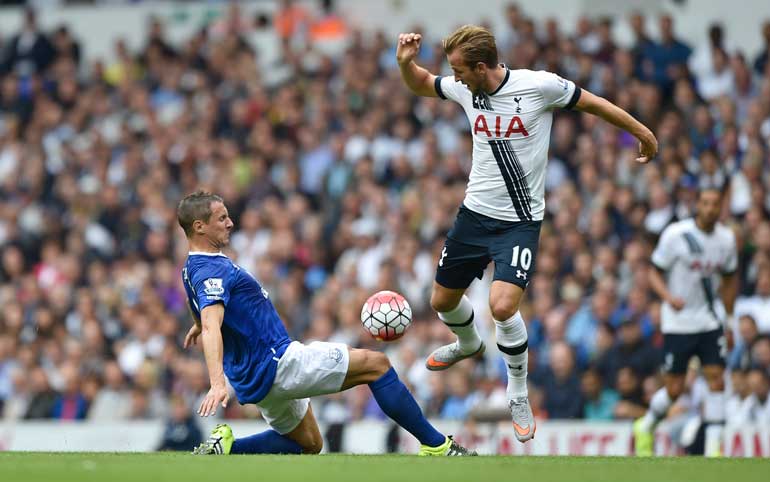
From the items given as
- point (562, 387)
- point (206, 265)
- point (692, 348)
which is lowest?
point (562, 387)

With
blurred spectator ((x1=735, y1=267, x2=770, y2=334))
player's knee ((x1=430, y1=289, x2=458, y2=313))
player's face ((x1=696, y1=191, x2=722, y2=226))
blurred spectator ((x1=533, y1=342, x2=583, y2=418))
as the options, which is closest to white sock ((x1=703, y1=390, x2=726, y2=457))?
blurred spectator ((x1=735, y1=267, x2=770, y2=334))

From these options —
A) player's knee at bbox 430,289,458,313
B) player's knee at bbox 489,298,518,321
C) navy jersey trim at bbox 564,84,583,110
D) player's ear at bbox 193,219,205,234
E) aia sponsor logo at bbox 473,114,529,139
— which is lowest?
player's knee at bbox 430,289,458,313

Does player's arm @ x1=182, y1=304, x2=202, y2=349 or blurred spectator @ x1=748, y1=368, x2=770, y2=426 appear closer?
player's arm @ x1=182, y1=304, x2=202, y2=349

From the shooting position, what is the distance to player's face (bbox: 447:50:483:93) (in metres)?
9.13

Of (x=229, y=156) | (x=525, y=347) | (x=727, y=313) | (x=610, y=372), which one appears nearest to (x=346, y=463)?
(x=525, y=347)

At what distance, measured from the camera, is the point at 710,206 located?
12.1m

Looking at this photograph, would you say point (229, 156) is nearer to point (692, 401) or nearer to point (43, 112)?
point (43, 112)

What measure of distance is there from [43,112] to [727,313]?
12.8 metres

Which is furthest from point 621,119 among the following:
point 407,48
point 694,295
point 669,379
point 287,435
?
point 669,379

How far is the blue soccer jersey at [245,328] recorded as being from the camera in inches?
351

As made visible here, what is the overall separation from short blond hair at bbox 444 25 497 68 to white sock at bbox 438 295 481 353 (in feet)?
5.98

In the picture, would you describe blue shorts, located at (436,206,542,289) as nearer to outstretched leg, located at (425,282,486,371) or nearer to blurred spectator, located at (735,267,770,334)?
outstretched leg, located at (425,282,486,371)

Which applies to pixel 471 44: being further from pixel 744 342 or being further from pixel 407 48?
pixel 744 342

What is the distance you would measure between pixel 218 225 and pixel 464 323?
2.05m
